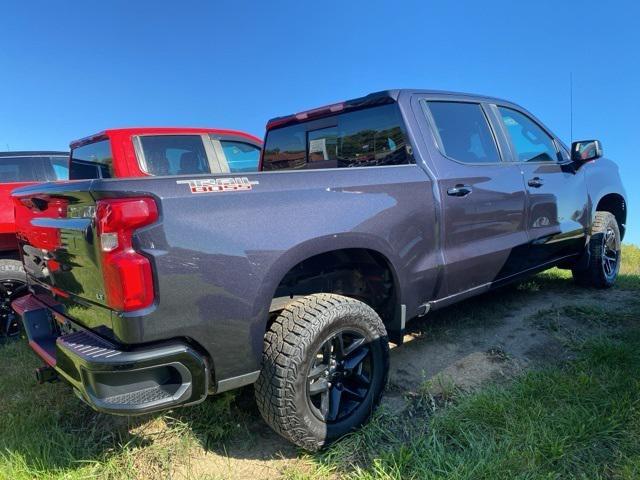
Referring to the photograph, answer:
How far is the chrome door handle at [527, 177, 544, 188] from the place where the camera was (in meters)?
3.75

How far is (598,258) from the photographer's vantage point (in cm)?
472

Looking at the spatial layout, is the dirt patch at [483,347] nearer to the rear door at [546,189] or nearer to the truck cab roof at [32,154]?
the rear door at [546,189]

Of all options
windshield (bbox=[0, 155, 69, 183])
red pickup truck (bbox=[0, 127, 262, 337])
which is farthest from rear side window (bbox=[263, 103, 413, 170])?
windshield (bbox=[0, 155, 69, 183])

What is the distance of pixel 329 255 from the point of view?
2691 millimetres

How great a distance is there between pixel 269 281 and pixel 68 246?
945mm

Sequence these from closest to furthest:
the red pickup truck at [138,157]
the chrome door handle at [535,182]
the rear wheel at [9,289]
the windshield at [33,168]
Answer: the chrome door handle at [535,182] → the rear wheel at [9,289] → the red pickup truck at [138,157] → the windshield at [33,168]

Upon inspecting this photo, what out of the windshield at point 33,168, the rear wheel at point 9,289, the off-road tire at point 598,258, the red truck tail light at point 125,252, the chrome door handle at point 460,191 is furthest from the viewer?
the windshield at point 33,168

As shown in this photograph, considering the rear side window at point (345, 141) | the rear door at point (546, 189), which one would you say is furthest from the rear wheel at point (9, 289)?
the rear door at point (546, 189)

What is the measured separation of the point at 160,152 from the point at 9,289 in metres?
2.04

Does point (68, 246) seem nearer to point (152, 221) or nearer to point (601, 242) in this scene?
point (152, 221)

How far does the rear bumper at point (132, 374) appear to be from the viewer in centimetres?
184

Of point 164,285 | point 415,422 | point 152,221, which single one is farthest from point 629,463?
point 152,221

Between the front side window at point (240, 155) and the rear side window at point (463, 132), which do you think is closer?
the rear side window at point (463, 132)

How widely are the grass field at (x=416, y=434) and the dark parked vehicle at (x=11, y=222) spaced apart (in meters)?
1.18
